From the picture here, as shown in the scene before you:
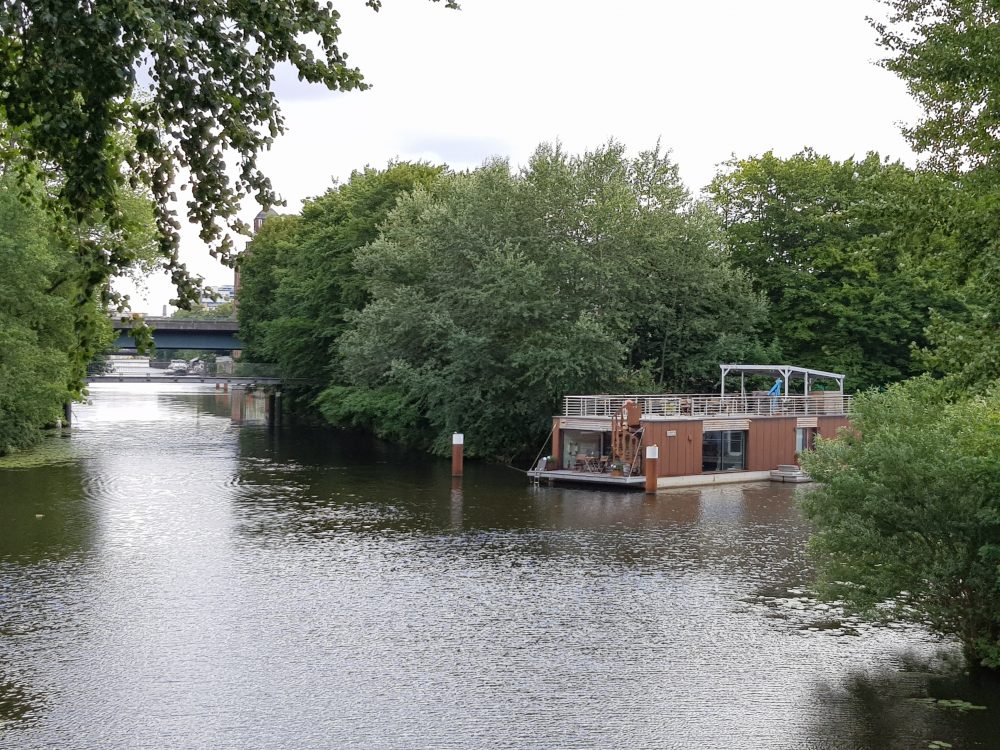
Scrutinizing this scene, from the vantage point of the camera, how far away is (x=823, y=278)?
169ft

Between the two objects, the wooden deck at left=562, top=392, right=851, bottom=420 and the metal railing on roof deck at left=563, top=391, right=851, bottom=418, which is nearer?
the wooden deck at left=562, top=392, right=851, bottom=420

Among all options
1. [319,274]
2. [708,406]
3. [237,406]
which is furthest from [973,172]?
[237,406]

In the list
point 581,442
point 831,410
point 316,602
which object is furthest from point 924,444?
point 831,410

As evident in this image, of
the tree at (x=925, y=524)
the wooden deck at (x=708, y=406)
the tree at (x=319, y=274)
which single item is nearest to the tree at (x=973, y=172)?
the tree at (x=925, y=524)

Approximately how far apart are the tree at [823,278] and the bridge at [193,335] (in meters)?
40.6

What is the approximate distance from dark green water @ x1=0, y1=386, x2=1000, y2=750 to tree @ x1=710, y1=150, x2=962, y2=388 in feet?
61.2

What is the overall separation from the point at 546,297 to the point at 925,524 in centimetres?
2765

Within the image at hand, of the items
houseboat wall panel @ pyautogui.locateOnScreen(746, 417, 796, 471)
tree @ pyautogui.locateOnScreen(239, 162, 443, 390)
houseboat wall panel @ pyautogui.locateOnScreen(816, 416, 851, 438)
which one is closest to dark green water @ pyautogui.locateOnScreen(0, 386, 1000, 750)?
houseboat wall panel @ pyautogui.locateOnScreen(746, 417, 796, 471)

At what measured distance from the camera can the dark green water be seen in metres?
14.3

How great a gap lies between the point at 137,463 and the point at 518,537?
21.3 metres

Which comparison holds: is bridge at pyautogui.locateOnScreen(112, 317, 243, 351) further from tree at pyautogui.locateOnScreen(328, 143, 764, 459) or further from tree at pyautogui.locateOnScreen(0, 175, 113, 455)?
tree at pyautogui.locateOnScreen(328, 143, 764, 459)

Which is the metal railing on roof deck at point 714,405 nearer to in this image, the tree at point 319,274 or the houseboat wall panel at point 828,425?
the houseboat wall panel at point 828,425

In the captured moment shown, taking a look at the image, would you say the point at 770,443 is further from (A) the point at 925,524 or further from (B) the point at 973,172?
(B) the point at 973,172

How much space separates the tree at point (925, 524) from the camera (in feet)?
50.6
